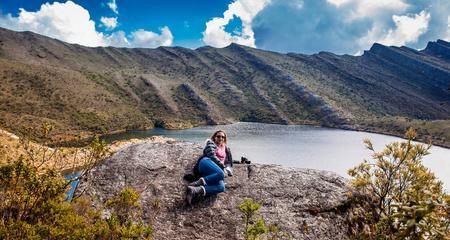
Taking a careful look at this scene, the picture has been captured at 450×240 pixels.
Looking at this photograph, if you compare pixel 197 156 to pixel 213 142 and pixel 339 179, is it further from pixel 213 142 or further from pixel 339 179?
pixel 339 179

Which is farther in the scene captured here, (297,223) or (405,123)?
(405,123)

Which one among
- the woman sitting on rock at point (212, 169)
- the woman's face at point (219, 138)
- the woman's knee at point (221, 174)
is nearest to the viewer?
the woman sitting on rock at point (212, 169)

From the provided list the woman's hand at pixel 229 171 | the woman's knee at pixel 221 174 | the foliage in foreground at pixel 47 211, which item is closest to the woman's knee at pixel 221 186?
the woman's knee at pixel 221 174

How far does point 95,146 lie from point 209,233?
3.74 m

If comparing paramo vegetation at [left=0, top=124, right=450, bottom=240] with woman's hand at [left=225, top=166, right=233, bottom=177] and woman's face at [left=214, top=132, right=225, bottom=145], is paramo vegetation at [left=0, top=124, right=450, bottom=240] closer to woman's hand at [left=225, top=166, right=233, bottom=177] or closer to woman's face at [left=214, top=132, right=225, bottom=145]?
woman's hand at [left=225, top=166, right=233, bottom=177]

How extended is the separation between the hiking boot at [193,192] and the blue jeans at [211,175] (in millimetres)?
231

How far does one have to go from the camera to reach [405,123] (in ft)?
497

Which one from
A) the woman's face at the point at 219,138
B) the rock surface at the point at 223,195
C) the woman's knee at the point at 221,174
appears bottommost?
the rock surface at the point at 223,195

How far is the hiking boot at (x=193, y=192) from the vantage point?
9.27 meters

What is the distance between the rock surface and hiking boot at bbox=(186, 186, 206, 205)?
0.24 m

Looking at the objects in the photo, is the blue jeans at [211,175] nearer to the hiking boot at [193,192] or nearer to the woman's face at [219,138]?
the hiking boot at [193,192]

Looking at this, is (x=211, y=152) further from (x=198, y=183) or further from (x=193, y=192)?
(x=193, y=192)

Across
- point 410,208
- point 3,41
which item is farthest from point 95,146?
point 3,41

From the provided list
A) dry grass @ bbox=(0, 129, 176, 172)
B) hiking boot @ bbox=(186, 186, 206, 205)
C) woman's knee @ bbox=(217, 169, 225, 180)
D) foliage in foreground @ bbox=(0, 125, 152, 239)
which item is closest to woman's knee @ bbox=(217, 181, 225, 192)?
woman's knee @ bbox=(217, 169, 225, 180)
